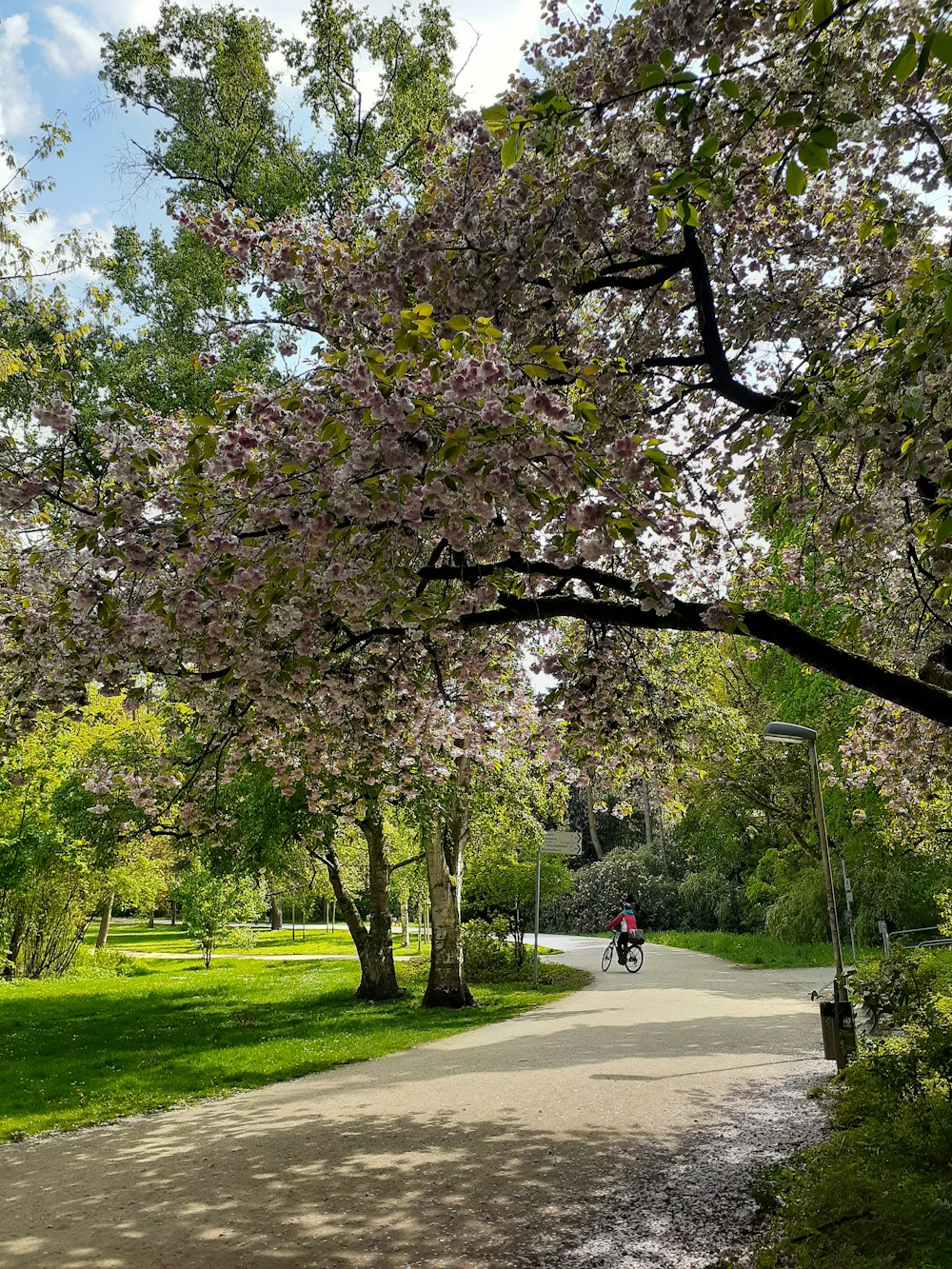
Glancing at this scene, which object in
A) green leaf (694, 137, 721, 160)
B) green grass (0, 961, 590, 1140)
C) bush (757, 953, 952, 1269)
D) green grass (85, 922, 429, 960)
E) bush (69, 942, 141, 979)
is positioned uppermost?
green leaf (694, 137, 721, 160)

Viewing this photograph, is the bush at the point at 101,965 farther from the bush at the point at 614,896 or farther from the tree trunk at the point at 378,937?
the bush at the point at 614,896

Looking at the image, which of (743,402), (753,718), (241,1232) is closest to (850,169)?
(743,402)

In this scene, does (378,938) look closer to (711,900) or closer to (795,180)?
(795,180)

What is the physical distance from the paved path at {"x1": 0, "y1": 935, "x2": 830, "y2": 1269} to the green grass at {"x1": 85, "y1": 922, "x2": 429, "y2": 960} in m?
21.8

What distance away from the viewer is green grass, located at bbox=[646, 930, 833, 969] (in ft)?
69.2

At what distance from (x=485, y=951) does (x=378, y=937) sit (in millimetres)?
5443

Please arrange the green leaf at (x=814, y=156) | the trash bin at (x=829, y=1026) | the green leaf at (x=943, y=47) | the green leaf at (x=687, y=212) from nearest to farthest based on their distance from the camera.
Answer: the green leaf at (x=943, y=47)
the green leaf at (x=814, y=156)
the green leaf at (x=687, y=212)
the trash bin at (x=829, y=1026)

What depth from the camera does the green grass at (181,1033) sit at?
8.70m

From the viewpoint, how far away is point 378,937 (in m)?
16.1

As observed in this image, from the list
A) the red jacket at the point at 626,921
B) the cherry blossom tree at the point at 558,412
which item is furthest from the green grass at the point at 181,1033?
the cherry blossom tree at the point at 558,412

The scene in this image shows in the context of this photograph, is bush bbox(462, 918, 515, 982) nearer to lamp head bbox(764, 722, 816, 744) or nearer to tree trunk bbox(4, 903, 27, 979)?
tree trunk bbox(4, 903, 27, 979)

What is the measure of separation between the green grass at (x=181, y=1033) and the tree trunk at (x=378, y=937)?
0.44 m

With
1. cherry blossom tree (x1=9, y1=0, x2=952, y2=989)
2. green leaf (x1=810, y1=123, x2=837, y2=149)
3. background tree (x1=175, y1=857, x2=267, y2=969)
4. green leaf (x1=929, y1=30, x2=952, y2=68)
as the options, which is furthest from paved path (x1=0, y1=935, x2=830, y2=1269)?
background tree (x1=175, y1=857, x2=267, y2=969)

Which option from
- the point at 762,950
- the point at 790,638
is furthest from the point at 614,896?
the point at 790,638
